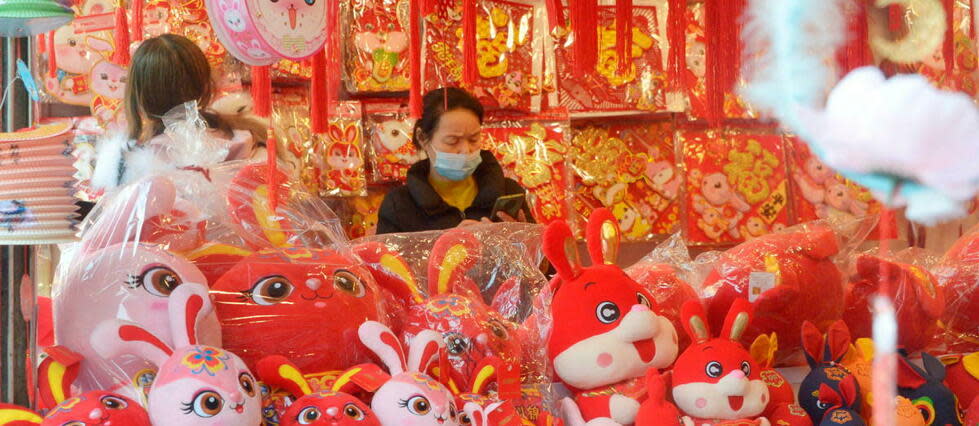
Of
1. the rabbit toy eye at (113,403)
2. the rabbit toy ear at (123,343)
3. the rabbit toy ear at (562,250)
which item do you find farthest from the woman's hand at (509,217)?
the rabbit toy eye at (113,403)

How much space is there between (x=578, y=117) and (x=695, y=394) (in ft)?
6.06

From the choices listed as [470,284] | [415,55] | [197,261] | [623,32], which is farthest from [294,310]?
[623,32]

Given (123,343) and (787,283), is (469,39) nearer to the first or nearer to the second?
(787,283)

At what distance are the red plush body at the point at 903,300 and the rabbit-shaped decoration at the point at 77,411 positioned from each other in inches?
52.3

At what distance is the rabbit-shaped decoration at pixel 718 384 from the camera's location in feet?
5.50

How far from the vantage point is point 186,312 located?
1360 mm

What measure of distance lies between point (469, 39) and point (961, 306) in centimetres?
109

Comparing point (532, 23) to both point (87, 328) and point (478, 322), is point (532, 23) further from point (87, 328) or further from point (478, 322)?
point (87, 328)

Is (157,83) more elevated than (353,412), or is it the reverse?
(157,83)

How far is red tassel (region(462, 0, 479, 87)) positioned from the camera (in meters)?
1.97

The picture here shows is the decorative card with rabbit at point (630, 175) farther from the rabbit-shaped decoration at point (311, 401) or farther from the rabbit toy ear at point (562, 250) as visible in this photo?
the rabbit-shaped decoration at point (311, 401)

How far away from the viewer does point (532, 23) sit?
329 cm

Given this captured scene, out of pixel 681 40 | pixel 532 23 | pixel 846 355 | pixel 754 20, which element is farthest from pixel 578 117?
pixel 754 20

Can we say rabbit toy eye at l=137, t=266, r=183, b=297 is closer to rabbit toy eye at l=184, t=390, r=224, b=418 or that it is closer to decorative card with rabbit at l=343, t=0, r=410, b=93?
rabbit toy eye at l=184, t=390, r=224, b=418
